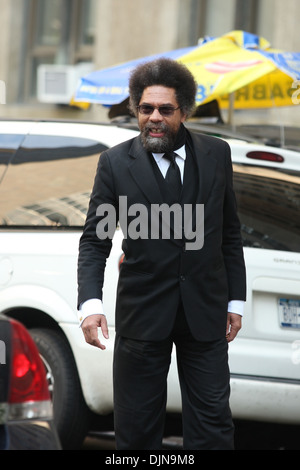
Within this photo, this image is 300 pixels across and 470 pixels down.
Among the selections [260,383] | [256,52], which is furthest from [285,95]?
[260,383]

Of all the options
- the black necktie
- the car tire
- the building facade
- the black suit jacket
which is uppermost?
the building facade

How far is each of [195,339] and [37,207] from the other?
204 cm

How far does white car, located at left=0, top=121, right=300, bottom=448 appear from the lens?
17.8 feet

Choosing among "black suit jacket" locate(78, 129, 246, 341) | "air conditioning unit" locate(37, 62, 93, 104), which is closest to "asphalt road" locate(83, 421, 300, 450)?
"black suit jacket" locate(78, 129, 246, 341)

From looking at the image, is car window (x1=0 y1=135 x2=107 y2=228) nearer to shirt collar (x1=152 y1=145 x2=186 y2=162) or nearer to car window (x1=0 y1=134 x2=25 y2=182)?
car window (x1=0 y1=134 x2=25 y2=182)

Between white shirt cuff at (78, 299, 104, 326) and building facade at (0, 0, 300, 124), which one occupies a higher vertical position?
building facade at (0, 0, 300, 124)

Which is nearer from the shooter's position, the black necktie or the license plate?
the black necktie

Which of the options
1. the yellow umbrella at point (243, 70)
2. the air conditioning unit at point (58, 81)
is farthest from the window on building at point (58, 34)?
the yellow umbrella at point (243, 70)

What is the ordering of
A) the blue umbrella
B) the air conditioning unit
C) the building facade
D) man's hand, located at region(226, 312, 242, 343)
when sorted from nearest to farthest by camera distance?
man's hand, located at region(226, 312, 242, 343)
the blue umbrella
the building facade
the air conditioning unit

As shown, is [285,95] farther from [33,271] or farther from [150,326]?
[150,326]

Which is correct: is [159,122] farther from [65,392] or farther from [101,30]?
[101,30]

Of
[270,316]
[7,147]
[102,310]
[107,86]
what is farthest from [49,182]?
[107,86]

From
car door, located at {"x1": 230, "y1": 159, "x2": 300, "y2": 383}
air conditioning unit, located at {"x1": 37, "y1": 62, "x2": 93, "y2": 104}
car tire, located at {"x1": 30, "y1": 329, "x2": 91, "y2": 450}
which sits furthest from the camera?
air conditioning unit, located at {"x1": 37, "y1": 62, "x2": 93, "y2": 104}

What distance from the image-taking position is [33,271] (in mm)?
5879
